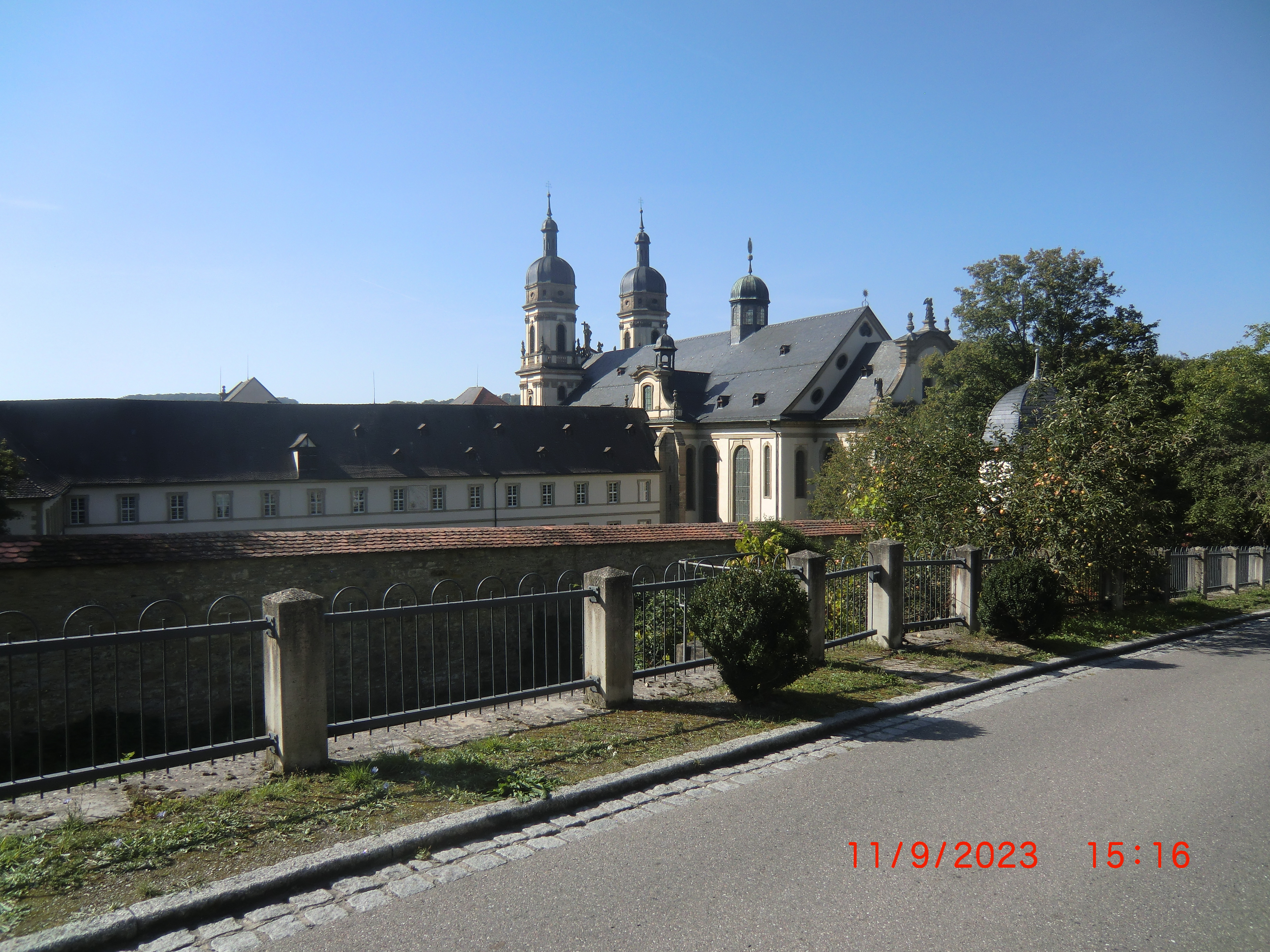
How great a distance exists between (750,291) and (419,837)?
188 feet

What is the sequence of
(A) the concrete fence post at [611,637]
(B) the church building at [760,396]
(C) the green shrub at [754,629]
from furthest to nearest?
(B) the church building at [760,396], (A) the concrete fence post at [611,637], (C) the green shrub at [754,629]

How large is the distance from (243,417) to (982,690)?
35171 millimetres

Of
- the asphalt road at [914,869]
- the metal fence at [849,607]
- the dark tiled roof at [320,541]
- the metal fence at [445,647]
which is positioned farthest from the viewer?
the metal fence at [445,647]

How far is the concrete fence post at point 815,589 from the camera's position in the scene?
9.66m

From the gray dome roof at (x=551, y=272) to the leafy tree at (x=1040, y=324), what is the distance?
41.3 meters

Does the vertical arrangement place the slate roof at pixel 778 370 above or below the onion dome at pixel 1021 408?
above

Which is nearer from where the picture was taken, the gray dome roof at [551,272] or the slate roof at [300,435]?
the slate roof at [300,435]

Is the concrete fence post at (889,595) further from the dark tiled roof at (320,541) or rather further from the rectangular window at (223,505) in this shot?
the rectangular window at (223,505)

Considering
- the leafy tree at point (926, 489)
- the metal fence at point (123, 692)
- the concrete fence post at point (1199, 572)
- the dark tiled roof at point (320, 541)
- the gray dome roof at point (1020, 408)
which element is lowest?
the metal fence at point (123, 692)

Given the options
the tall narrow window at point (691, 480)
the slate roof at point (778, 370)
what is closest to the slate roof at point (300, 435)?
the tall narrow window at point (691, 480)

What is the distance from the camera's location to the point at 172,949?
4.02 m

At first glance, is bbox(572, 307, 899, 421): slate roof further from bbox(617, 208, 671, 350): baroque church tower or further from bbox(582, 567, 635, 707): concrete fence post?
bbox(582, 567, 635, 707): concrete fence post

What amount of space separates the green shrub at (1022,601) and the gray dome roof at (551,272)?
6335cm

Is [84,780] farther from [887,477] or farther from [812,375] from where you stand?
[812,375]
